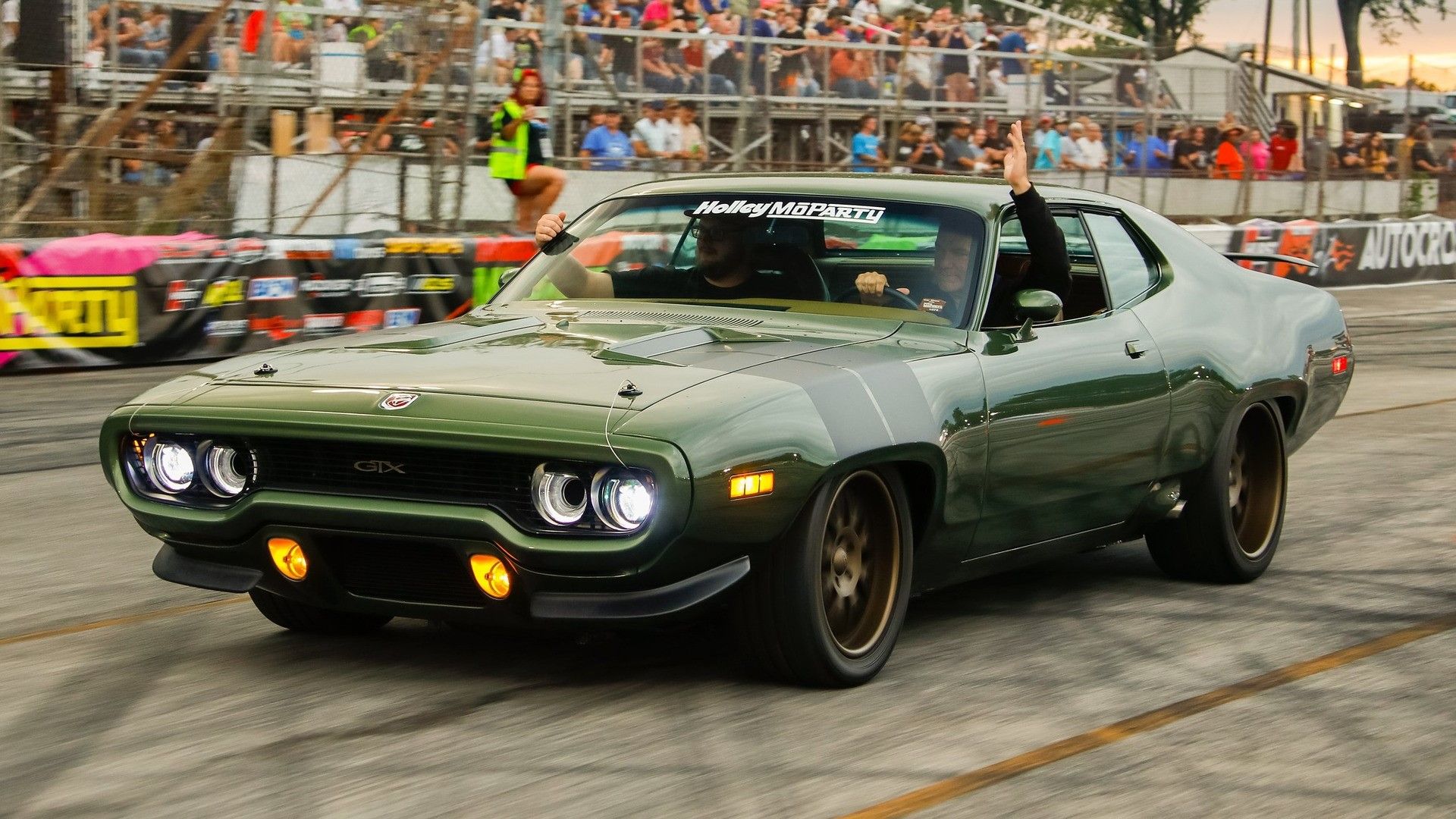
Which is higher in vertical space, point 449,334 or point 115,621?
point 449,334

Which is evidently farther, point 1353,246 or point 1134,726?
point 1353,246

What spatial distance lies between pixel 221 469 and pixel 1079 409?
2.43 meters

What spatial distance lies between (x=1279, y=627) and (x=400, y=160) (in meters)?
11.6

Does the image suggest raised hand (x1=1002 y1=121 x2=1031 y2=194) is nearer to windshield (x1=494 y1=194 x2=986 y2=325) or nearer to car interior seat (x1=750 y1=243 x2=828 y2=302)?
windshield (x1=494 y1=194 x2=986 y2=325)

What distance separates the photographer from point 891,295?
5.59 metres

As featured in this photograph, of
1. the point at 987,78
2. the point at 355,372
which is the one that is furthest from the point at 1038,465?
the point at 987,78

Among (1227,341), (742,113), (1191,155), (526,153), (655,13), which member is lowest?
(1227,341)

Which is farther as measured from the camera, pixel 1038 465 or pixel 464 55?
pixel 464 55

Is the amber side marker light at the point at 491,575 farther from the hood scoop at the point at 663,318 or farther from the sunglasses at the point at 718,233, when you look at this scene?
the sunglasses at the point at 718,233

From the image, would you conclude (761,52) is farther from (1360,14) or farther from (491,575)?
(1360,14)

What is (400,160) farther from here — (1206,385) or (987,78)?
(1206,385)

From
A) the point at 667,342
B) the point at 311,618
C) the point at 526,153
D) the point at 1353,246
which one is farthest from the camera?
the point at 1353,246

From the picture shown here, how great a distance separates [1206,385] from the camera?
625 cm

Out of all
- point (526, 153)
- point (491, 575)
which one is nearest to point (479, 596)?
point (491, 575)
